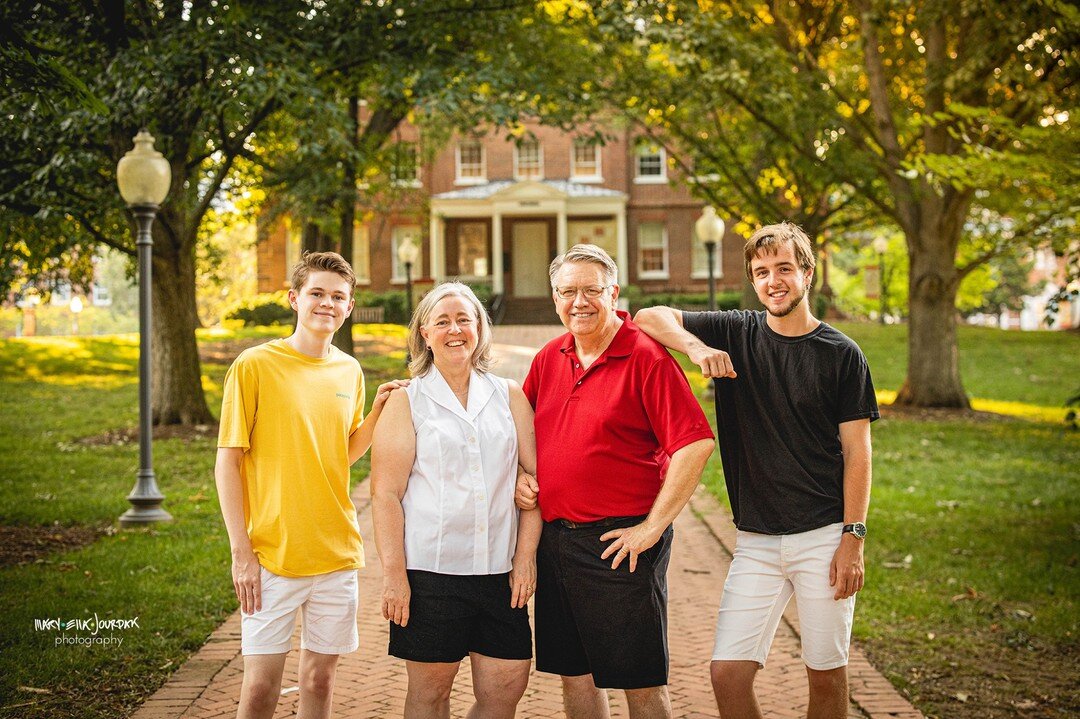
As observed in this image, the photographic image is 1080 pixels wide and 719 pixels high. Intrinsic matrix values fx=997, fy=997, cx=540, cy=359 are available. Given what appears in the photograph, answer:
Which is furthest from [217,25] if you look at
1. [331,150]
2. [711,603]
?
[711,603]

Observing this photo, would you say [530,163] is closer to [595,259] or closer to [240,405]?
[595,259]

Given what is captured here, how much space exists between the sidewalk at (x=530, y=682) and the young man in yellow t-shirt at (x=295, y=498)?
4.12 ft

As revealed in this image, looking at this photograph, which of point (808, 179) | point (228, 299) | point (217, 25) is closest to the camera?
point (217, 25)

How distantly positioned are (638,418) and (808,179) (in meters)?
15.0

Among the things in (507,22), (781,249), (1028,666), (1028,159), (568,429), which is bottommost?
(1028,666)

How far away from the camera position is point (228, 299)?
65.6m

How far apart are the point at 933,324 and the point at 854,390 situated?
601 inches

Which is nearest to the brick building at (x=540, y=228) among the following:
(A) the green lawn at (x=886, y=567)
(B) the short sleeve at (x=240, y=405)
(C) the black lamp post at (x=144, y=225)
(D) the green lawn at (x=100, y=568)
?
(A) the green lawn at (x=886, y=567)

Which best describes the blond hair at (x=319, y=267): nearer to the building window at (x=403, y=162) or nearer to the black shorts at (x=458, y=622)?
the black shorts at (x=458, y=622)

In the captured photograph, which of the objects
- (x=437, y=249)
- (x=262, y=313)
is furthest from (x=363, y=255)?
(x=262, y=313)

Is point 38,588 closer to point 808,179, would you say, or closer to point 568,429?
point 568,429

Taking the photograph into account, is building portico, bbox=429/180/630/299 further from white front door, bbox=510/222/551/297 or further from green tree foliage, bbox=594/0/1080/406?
green tree foliage, bbox=594/0/1080/406

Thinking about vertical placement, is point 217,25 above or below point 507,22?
below

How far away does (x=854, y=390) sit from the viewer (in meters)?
3.54
